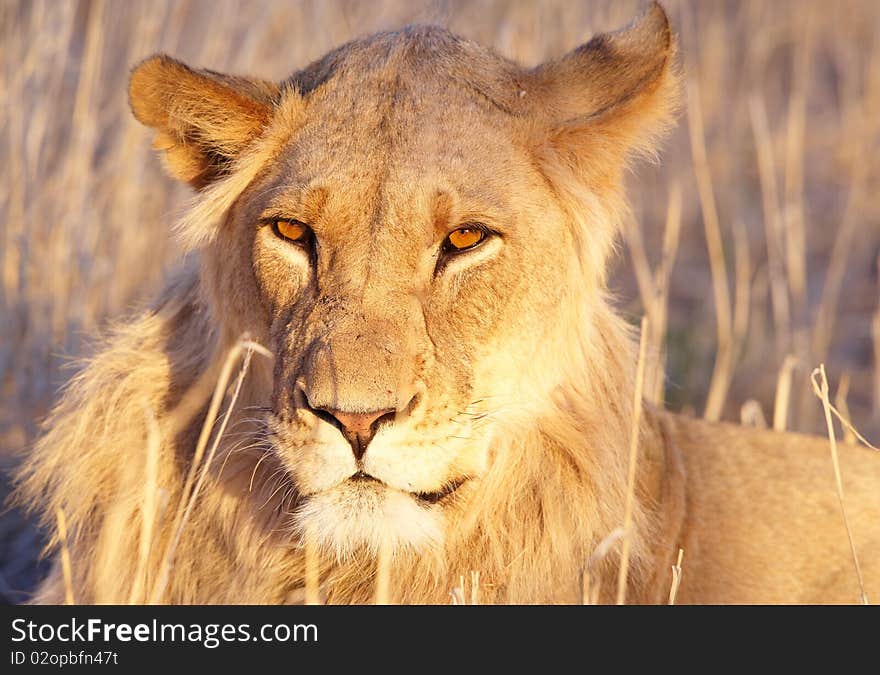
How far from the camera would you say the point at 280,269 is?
2.55m

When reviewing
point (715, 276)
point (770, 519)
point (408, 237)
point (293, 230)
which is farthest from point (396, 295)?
point (715, 276)

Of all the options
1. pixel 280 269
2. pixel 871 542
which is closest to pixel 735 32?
pixel 871 542

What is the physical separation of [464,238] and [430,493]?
1.70 ft

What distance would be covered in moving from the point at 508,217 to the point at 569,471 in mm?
573

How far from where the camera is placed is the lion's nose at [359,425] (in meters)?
2.21

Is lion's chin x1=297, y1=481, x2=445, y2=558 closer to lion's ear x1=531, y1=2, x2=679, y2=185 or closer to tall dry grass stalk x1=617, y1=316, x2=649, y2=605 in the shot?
tall dry grass stalk x1=617, y1=316, x2=649, y2=605

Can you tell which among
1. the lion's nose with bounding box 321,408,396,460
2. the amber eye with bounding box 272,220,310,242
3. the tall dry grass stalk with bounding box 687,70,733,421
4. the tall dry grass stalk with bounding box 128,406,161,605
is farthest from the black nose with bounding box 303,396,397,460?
the tall dry grass stalk with bounding box 687,70,733,421

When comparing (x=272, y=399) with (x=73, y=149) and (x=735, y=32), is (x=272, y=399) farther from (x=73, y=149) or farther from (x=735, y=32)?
(x=735, y=32)

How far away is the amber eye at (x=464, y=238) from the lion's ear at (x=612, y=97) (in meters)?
0.29

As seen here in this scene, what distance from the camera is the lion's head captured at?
231cm

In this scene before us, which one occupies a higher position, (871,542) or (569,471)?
(569,471)

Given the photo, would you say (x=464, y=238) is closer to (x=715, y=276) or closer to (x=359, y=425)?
(x=359, y=425)

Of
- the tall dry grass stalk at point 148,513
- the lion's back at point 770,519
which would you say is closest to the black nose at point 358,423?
the tall dry grass stalk at point 148,513

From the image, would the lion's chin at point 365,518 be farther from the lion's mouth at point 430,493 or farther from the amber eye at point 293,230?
the amber eye at point 293,230
